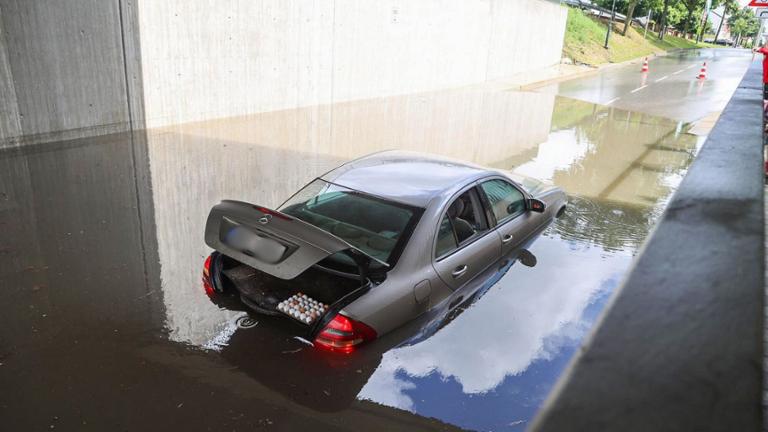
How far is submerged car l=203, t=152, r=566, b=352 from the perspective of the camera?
421 cm

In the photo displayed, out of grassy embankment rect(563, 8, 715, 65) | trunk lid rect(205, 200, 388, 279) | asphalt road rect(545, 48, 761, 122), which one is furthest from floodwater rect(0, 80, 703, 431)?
grassy embankment rect(563, 8, 715, 65)

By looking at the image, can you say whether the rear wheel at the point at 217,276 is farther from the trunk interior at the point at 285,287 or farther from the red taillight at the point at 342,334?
the red taillight at the point at 342,334

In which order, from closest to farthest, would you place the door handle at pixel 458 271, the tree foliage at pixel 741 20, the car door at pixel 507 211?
→ the door handle at pixel 458 271, the car door at pixel 507 211, the tree foliage at pixel 741 20

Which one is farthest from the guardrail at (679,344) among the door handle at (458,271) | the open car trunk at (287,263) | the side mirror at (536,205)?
the side mirror at (536,205)

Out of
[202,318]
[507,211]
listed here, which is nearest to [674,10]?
[507,211]

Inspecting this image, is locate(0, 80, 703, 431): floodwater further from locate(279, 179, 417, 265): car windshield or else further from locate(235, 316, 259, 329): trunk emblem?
locate(279, 179, 417, 265): car windshield

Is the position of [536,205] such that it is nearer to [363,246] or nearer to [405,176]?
[405,176]

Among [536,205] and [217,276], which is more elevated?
[536,205]

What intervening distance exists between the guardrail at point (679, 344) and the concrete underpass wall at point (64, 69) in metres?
11.2

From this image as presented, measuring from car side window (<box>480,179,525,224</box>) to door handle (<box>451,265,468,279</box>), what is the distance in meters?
0.96

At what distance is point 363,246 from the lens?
15.7 ft

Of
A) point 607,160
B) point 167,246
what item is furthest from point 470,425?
point 607,160

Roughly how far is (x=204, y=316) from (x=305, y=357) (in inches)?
45.4

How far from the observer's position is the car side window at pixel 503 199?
6059 millimetres
